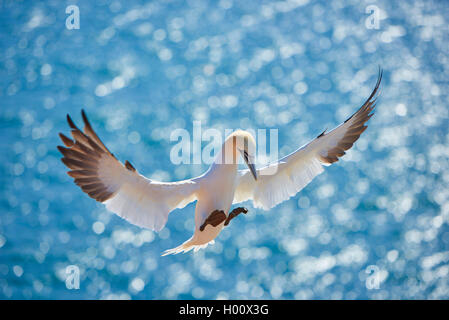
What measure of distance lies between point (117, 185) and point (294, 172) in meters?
1.02

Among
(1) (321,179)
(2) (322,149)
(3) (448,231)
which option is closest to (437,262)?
(3) (448,231)

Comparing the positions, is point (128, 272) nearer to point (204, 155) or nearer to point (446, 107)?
point (204, 155)

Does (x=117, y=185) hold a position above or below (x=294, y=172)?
above

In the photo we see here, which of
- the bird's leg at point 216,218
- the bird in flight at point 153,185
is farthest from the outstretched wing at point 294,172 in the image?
the bird's leg at point 216,218

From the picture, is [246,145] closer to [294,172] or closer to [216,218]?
[216,218]

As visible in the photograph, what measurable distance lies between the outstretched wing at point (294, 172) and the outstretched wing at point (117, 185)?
Answer: 523 mm

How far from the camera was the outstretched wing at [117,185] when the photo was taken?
290 centimetres

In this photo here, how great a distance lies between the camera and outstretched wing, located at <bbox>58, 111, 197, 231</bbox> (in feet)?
9.53

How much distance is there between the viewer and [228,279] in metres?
6.18

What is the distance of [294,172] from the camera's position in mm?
3494

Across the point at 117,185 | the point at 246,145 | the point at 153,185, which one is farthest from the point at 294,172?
the point at 117,185

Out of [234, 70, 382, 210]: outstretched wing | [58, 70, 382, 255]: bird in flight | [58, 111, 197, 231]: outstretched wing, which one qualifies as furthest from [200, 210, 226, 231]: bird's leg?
[234, 70, 382, 210]: outstretched wing

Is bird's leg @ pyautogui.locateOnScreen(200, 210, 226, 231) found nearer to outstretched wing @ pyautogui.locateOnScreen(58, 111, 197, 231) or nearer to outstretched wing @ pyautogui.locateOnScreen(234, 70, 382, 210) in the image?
outstretched wing @ pyautogui.locateOnScreen(58, 111, 197, 231)

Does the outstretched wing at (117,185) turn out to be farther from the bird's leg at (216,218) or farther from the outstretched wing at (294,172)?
the outstretched wing at (294,172)
